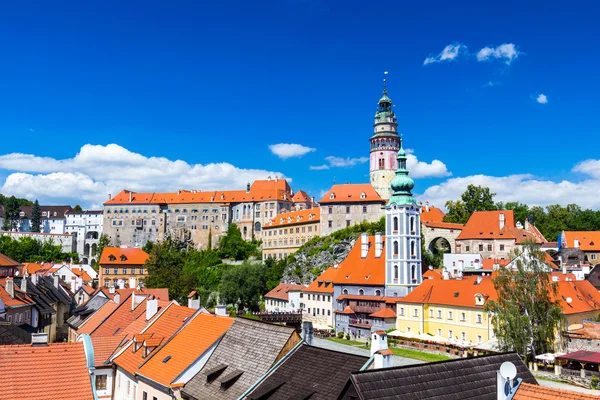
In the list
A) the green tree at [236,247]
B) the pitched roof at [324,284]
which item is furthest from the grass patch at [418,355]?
the green tree at [236,247]

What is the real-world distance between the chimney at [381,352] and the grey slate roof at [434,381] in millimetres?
1029

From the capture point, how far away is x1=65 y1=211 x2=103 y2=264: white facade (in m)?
134

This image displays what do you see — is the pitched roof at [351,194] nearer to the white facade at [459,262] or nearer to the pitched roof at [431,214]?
the pitched roof at [431,214]

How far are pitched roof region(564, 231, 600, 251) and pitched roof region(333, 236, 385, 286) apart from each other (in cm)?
2758

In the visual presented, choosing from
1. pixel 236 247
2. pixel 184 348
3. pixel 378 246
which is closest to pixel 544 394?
pixel 184 348

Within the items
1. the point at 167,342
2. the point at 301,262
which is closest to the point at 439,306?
the point at 167,342

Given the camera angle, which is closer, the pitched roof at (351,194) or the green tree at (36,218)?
the pitched roof at (351,194)

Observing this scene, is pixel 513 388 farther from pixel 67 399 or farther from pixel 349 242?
pixel 349 242

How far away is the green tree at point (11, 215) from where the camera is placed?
13545 cm

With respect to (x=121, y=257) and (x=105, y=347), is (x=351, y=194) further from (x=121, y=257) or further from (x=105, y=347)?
(x=105, y=347)

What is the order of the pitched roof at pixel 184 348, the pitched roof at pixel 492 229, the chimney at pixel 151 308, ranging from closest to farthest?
the pitched roof at pixel 184 348 < the chimney at pixel 151 308 < the pitched roof at pixel 492 229

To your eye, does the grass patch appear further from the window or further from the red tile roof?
the window

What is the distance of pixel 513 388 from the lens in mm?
12625

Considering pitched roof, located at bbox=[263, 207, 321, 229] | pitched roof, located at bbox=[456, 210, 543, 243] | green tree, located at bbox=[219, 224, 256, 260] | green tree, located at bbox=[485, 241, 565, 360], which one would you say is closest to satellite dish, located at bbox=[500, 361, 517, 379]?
green tree, located at bbox=[485, 241, 565, 360]
